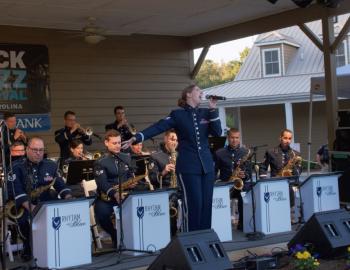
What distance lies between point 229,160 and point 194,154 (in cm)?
235

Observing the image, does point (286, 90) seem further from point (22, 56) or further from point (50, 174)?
point (50, 174)

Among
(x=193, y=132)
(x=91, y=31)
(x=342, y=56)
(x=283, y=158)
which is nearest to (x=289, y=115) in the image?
(x=342, y=56)

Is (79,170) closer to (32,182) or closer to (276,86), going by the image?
(32,182)

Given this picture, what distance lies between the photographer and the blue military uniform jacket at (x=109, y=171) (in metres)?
6.60

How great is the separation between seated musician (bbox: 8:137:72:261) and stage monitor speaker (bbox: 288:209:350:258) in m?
2.57

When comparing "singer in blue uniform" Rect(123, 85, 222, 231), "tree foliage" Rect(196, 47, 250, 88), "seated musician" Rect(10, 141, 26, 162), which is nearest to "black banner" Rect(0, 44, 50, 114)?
"seated musician" Rect(10, 141, 26, 162)

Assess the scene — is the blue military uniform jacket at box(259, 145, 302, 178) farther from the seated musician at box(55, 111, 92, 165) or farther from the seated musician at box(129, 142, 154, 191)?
the seated musician at box(55, 111, 92, 165)

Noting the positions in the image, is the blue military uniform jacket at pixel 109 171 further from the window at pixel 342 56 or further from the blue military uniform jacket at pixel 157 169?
the window at pixel 342 56

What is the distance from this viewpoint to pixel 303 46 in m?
21.8

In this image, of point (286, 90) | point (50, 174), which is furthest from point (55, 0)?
point (286, 90)

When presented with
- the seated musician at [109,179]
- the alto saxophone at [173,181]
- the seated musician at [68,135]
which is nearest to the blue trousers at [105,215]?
the seated musician at [109,179]

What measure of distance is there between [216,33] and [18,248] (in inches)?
228

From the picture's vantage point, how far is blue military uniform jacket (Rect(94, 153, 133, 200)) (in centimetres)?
660

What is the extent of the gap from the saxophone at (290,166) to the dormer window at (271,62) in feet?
43.9
